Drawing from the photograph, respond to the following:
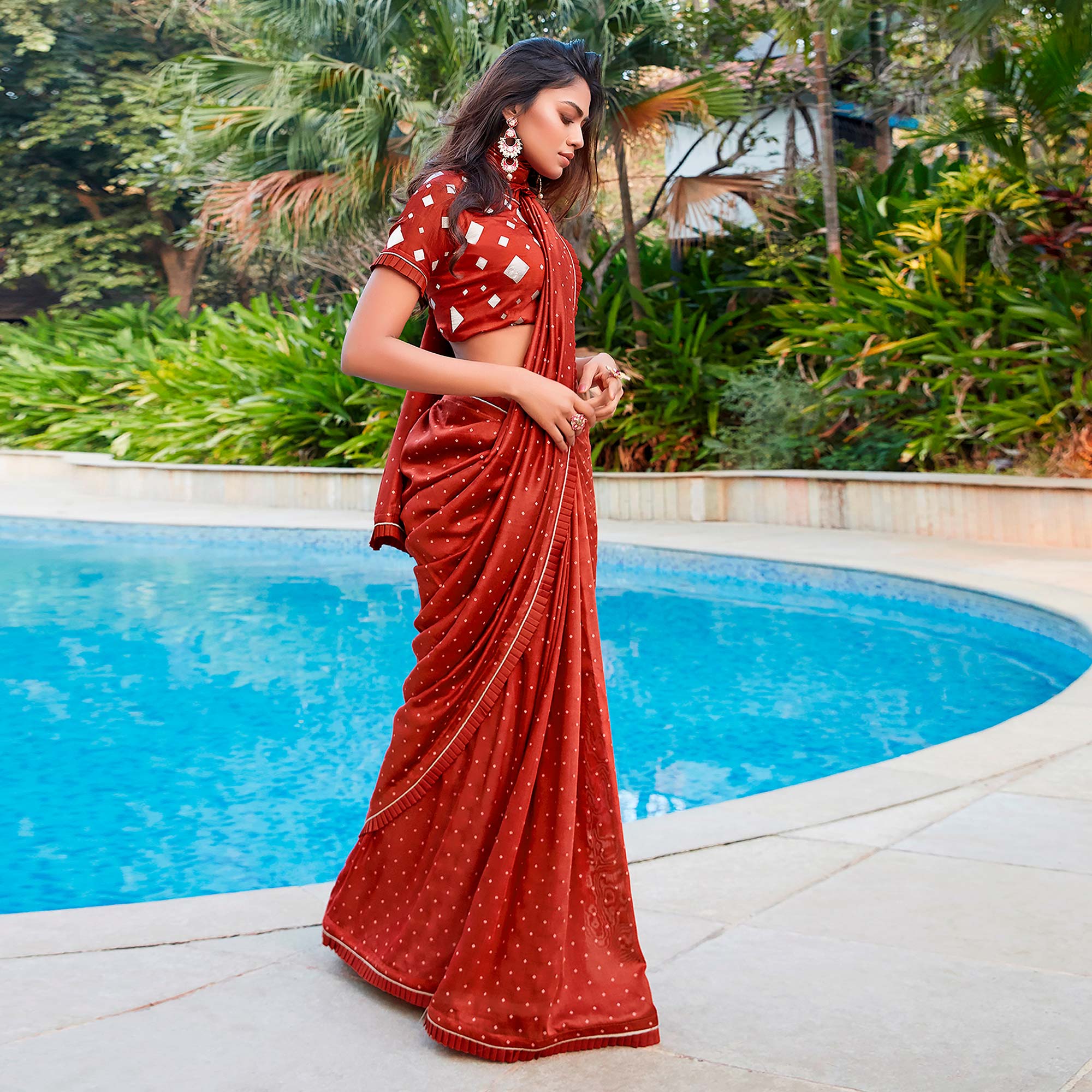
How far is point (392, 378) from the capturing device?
6.54ft

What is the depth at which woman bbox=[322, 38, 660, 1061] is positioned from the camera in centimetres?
195

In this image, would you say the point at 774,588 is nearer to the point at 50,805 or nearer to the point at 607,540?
the point at 607,540

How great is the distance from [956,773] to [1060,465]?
513cm

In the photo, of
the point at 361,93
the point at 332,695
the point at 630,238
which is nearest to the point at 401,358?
the point at 332,695

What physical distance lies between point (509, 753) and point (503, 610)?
8.6 inches

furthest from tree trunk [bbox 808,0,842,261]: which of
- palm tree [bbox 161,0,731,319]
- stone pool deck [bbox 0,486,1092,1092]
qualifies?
stone pool deck [bbox 0,486,1092,1092]

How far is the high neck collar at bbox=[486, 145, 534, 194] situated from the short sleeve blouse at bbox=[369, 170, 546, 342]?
4 centimetres

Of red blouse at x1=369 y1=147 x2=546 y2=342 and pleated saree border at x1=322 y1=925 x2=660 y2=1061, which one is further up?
red blouse at x1=369 y1=147 x2=546 y2=342

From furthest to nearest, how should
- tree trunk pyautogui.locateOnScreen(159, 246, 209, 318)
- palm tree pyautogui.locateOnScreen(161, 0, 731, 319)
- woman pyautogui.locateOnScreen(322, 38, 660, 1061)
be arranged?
1. tree trunk pyautogui.locateOnScreen(159, 246, 209, 318)
2. palm tree pyautogui.locateOnScreen(161, 0, 731, 319)
3. woman pyautogui.locateOnScreen(322, 38, 660, 1061)

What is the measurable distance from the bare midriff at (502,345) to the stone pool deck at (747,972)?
3.39 feet

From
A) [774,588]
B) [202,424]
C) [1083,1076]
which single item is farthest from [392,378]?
[202,424]

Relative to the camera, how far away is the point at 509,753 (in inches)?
79.4

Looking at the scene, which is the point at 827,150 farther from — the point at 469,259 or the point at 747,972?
the point at 747,972

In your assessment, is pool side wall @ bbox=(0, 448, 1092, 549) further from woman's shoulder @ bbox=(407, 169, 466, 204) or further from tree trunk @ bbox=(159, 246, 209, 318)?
tree trunk @ bbox=(159, 246, 209, 318)
